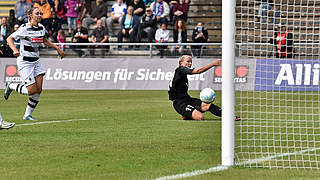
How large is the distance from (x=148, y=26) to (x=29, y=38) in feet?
46.9

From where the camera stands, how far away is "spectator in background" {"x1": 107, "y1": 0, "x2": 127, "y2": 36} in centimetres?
2914

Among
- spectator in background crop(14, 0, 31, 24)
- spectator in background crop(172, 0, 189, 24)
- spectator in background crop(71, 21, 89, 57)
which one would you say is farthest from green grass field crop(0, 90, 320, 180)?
spectator in background crop(14, 0, 31, 24)

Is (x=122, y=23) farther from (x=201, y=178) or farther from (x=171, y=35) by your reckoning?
(x=201, y=178)

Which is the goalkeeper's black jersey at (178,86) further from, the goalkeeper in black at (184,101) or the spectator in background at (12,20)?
the spectator in background at (12,20)

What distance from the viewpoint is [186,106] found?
1364cm

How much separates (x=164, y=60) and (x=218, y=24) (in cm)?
465

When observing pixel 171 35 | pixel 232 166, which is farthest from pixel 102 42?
pixel 232 166

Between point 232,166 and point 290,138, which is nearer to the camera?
point 232,166

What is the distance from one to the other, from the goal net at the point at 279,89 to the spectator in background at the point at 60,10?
11.8 metres

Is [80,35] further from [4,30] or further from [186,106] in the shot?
[186,106]

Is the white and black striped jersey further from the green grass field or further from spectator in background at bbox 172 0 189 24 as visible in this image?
spectator in background at bbox 172 0 189 24

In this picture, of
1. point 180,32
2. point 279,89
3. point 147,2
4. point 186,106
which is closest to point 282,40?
point 279,89

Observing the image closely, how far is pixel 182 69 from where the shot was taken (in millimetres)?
13227

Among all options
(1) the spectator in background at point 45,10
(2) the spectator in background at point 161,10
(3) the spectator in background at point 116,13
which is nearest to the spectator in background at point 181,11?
(2) the spectator in background at point 161,10
